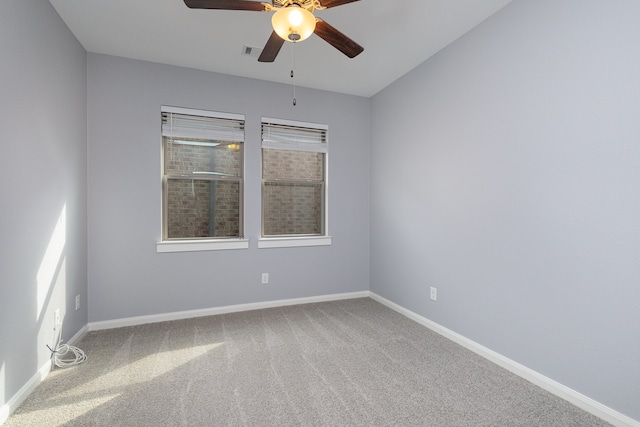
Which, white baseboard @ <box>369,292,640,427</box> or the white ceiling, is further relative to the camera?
the white ceiling

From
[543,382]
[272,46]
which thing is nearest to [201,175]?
[272,46]

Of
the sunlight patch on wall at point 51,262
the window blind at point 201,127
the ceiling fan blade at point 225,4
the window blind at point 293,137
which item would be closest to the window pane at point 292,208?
the window blind at point 293,137

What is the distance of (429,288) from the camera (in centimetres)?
311

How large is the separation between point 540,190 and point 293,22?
1.90 metres

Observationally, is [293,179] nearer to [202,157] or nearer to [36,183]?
[202,157]

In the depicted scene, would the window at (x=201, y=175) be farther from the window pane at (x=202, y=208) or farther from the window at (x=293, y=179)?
the window at (x=293, y=179)

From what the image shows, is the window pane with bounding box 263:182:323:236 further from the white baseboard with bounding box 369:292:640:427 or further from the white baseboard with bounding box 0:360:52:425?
the white baseboard with bounding box 0:360:52:425

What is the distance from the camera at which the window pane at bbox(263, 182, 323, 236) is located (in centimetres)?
380

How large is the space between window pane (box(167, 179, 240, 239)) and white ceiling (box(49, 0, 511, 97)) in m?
1.27

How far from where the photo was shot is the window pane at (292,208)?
3.80m

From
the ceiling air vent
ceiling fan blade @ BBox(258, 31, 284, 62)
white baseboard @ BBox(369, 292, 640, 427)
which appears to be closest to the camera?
white baseboard @ BBox(369, 292, 640, 427)

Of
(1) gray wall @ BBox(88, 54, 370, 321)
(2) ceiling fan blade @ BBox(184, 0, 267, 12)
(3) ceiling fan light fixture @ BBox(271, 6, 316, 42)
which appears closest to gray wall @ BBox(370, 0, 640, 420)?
(1) gray wall @ BBox(88, 54, 370, 321)

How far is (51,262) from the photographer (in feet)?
7.47

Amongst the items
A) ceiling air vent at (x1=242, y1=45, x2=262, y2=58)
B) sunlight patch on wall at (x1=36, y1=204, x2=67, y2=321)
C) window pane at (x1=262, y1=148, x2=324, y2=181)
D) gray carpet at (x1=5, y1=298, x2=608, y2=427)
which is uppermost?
ceiling air vent at (x1=242, y1=45, x2=262, y2=58)
